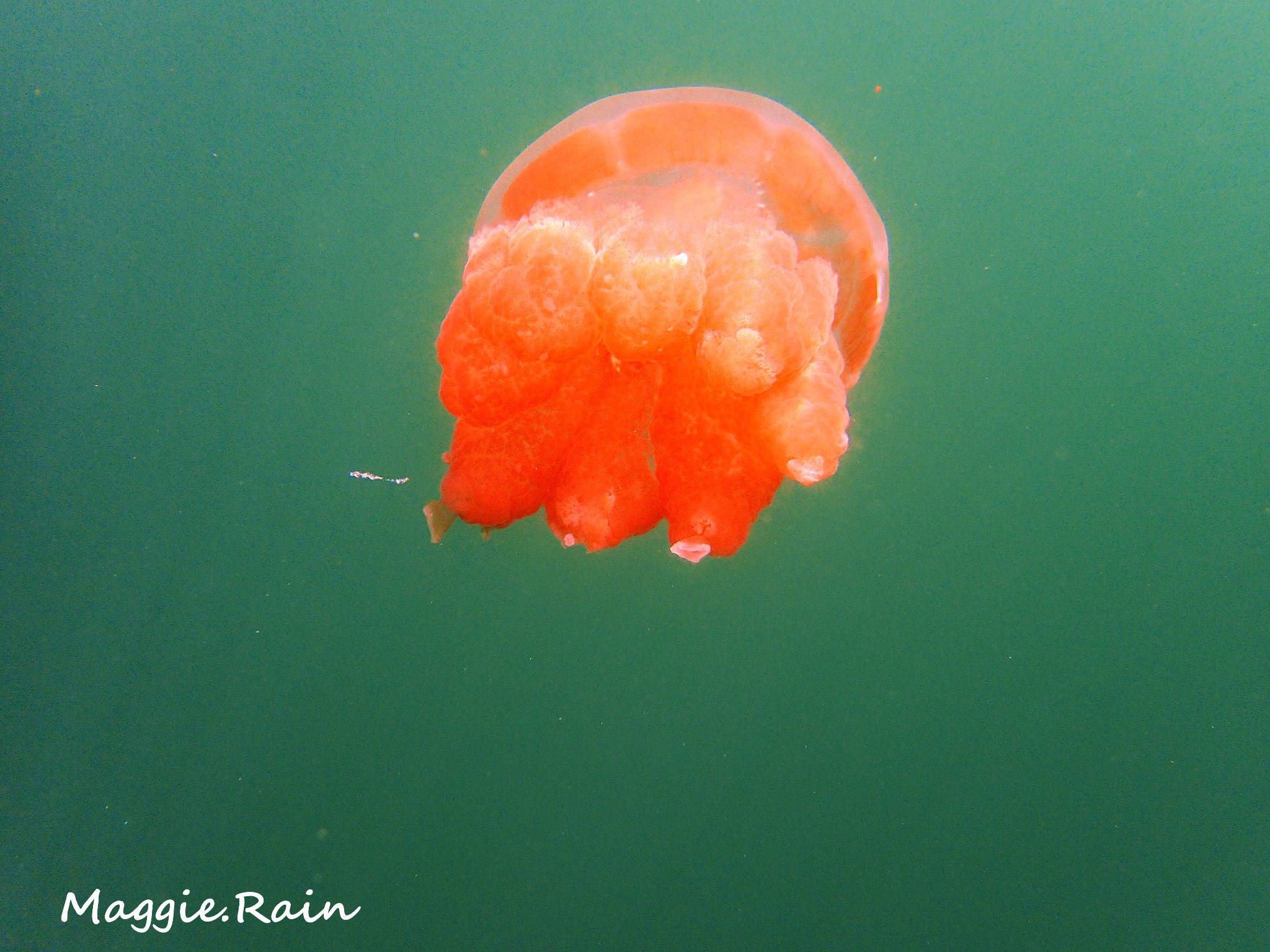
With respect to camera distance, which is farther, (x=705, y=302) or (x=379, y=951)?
(x=379, y=951)

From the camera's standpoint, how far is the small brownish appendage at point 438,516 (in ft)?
6.42

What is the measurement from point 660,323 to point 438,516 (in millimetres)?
859

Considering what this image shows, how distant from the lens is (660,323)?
1.67m

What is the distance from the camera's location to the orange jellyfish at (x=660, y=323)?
1.71 metres

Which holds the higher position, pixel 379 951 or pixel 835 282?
pixel 835 282

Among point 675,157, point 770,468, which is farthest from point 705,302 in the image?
point 675,157

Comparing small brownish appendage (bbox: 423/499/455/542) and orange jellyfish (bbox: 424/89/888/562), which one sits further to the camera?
small brownish appendage (bbox: 423/499/455/542)

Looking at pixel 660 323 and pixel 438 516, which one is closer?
pixel 660 323

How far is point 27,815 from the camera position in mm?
4277

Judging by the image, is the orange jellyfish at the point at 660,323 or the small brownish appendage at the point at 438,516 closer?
the orange jellyfish at the point at 660,323

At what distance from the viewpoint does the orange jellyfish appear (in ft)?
5.61

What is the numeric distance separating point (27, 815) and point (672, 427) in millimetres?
5090

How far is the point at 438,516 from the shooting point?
1.96m

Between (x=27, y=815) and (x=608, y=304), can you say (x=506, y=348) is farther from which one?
(x=27, y=815)
